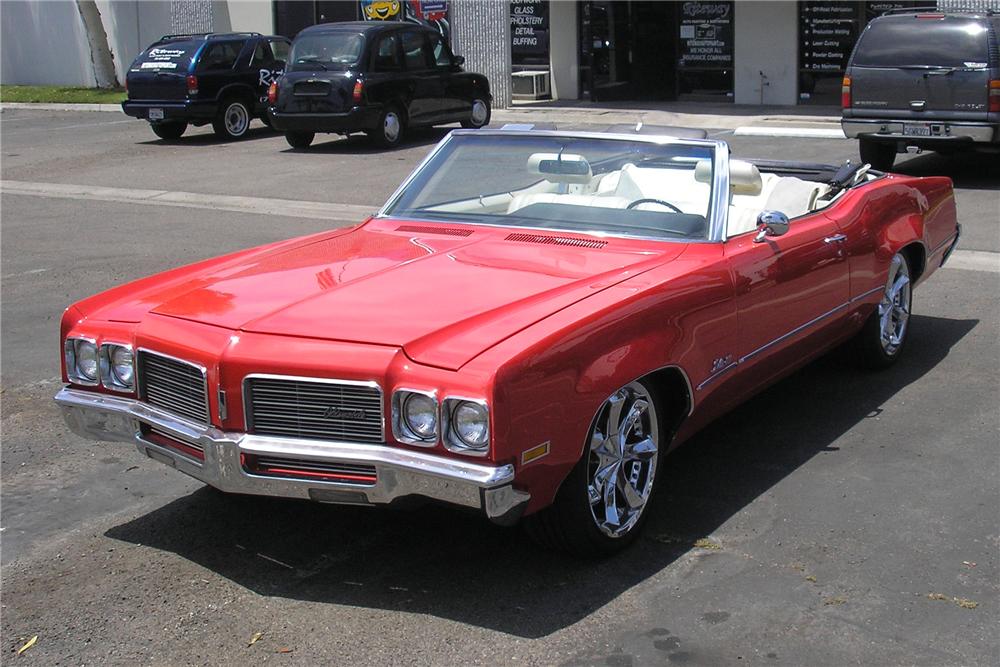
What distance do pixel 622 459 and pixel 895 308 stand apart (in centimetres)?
310

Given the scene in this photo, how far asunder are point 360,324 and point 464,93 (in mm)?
16512

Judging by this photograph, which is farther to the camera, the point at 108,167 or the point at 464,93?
the point at 464,93

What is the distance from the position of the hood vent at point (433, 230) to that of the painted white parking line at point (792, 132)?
44.7 feet

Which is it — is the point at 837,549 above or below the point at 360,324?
below

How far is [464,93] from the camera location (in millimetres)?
20516

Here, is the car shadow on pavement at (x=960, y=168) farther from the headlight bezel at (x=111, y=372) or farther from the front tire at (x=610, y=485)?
the headlight bezel at (x=111, y=372)

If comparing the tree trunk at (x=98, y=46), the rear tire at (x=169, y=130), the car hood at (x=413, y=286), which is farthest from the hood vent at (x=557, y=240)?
the tree trunk at (x=98, y=46)

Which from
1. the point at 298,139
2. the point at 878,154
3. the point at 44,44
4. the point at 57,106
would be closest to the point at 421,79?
the point at 298,139

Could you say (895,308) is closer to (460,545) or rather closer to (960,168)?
(460,545)

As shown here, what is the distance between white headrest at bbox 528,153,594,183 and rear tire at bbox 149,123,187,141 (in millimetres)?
16571

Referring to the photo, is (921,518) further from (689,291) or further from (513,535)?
(513,535)

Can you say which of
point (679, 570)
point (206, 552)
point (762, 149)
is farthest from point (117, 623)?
point (762, 149)

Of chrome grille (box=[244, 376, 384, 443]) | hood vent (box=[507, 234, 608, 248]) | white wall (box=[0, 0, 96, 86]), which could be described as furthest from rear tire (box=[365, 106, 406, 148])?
white wall (box=[0, 0, 96, 86])

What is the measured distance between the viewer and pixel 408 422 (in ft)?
13.8
